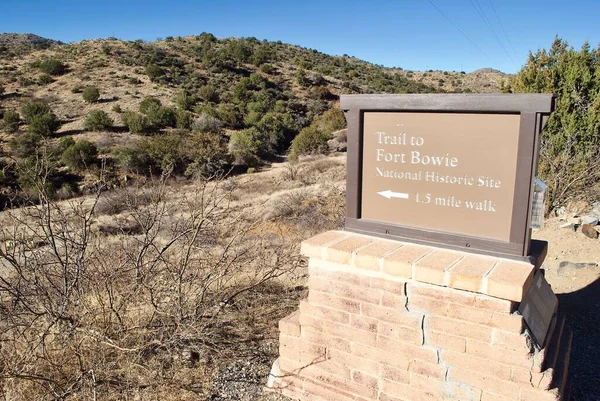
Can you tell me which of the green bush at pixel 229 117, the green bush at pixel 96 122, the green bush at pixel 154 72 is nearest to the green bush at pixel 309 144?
the green bush at pixel 229 117

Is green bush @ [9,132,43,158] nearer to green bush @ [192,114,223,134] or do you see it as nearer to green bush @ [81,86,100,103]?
green bush @ [81,86,100,103]

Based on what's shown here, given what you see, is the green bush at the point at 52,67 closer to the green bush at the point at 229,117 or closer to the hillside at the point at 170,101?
the hillside at the point at 170,101

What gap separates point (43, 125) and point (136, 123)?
429 cm

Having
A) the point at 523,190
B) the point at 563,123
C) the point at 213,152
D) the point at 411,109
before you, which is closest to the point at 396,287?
the point at 523,190

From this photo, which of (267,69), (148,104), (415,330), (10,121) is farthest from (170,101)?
(415,330)

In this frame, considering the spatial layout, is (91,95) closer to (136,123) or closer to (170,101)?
(170,101)

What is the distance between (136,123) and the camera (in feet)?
77.0

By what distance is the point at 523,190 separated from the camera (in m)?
2.34

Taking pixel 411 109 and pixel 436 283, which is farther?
pixel 411 109

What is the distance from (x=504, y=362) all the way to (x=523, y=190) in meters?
0.87

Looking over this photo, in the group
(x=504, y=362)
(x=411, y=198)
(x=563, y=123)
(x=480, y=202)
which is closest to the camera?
(x=504, y=362)

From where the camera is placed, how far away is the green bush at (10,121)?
22281mm

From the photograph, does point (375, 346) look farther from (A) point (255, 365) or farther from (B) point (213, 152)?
(B) point (213, 152)

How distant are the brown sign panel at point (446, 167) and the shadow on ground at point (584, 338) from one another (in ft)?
4.83
